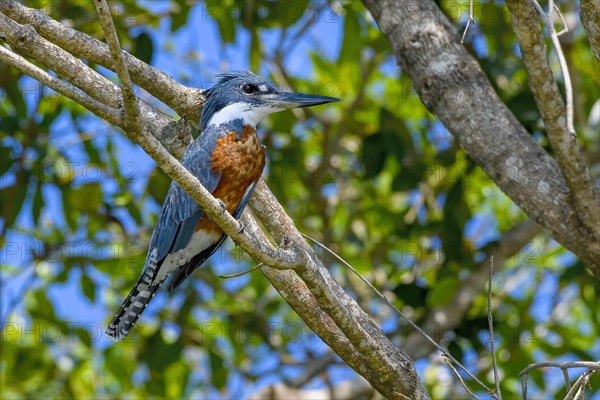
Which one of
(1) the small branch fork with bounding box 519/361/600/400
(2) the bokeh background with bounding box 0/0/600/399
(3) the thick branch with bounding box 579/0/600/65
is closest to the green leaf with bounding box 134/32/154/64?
(2) the bokeh background with bounding box 0/0/600/399

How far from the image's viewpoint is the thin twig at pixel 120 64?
2.43 m

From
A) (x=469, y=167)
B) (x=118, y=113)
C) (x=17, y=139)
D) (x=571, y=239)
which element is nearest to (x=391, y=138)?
(x=469, y=167)

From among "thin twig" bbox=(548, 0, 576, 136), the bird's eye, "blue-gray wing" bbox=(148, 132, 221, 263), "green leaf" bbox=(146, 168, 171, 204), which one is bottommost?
"thin twig" bbox=(548, 0, 576, 136)

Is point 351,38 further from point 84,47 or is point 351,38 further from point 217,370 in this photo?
point 217,370

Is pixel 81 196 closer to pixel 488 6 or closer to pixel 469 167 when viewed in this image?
pixel 469 167

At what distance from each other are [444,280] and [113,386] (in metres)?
2.99

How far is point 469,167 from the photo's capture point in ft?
17.5

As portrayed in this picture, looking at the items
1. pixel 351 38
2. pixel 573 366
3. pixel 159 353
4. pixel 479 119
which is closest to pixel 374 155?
pixel 351 38

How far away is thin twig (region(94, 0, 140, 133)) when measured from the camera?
243 cm

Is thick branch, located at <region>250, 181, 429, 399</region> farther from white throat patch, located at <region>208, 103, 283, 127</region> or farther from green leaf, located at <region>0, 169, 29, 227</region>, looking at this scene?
green leaf, located at <region>0, 169, 29, 227</region>

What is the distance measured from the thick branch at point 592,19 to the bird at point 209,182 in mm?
1149

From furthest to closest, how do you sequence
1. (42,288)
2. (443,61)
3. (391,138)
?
(42,288) → (391,138) → (443,61)

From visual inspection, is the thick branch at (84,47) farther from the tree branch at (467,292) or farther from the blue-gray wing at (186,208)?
the tree branch at (467,292)

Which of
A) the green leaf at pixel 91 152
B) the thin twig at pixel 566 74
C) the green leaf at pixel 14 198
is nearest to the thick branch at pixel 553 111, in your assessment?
the thin twig at pixel 566 74
